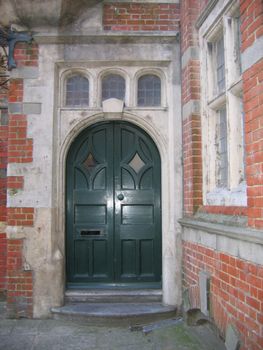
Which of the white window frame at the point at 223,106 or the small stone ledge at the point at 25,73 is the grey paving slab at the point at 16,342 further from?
the small stone ledge at the point at 25,73

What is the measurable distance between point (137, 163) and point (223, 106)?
1696mm

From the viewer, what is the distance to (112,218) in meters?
5.39

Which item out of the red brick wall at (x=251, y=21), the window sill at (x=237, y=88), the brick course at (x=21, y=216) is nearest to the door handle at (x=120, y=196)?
the brick course at (x=21, y=216)

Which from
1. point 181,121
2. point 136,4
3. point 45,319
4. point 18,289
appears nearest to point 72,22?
point 136,4

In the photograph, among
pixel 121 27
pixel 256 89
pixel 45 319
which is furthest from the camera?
pixel 121 27

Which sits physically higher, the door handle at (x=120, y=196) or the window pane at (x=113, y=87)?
the window pane at (x=113, y=87)

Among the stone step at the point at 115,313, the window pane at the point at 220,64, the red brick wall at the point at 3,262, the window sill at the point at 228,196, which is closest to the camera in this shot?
the window sill at the point at 228,196

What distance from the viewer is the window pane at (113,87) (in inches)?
214

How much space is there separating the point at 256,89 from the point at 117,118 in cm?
260

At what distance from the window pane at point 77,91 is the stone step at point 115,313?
2.82 meters

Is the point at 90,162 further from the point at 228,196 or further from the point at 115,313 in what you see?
the point at 228,196

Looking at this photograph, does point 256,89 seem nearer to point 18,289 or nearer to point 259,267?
point 259,267

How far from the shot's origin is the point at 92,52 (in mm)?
5230

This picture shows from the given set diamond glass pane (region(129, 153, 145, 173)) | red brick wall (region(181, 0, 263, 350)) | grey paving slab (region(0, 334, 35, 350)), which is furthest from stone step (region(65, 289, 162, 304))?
diamond glass pane (region(129, 153, 145, 173))
